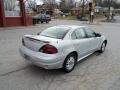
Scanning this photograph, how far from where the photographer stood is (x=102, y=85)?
4.59m

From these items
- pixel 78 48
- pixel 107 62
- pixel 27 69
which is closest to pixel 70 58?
pixel 78 48

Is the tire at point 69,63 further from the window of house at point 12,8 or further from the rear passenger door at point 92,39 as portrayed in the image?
the window of house at point 12,8

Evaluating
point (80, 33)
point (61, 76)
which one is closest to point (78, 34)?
point (80, 33)

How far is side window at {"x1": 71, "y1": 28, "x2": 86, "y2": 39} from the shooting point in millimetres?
5780

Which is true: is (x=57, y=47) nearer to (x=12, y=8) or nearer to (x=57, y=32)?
(x=57, y=32)

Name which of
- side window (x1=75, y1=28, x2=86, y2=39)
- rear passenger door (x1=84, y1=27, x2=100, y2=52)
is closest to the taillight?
side window (x1=75, y1=28, x2=86, y2=39)

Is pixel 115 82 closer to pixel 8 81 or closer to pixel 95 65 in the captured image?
pixel 95 65

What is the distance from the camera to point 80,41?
19.4ft

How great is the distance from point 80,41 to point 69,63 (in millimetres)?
929

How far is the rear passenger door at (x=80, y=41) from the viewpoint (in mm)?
5701

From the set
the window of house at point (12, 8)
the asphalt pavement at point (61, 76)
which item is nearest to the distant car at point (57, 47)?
the asphalt pavement at point (61, 76)

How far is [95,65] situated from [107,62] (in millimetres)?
657

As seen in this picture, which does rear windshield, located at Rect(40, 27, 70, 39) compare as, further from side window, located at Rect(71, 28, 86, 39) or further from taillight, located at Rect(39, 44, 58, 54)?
taillight, located at Rect(39, 44, 58, 54)

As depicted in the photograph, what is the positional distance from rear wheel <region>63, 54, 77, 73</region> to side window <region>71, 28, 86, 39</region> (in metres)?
0.66
